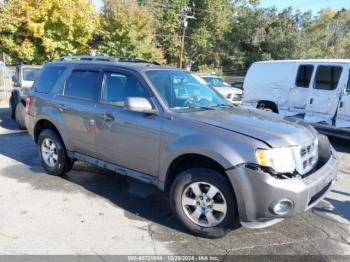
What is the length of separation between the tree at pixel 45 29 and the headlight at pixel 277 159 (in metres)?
18.4

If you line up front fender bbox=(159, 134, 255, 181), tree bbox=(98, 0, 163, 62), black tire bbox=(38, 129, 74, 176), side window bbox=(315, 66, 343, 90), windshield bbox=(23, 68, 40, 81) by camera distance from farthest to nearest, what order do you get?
tree bbox=(98, 0, 163, 62)
windshield bbox=(23, 68, 40, 81)
side window bbox=(315, 66, 343, 90)
black tire bbox=(38, 129, 74, 176)
front fender bbox=(159, 134, 255, 181)

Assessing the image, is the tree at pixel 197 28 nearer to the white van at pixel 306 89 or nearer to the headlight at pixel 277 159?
the white van at pixel 306 89

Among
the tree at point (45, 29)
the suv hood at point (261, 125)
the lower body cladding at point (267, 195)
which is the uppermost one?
the tree at point (45, 29)

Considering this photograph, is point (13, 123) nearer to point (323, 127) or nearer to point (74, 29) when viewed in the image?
point (323, 127)

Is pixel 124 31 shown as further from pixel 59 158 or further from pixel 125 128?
pixel 125 128

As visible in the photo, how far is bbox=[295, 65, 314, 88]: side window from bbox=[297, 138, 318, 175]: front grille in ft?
17.9

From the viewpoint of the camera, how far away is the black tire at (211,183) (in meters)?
3.77

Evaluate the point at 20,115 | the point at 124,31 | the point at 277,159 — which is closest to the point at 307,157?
the point at 277,159

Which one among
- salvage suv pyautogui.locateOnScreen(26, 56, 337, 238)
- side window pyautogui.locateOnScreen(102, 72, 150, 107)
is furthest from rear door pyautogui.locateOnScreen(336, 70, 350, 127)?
side window pyautogui.locateOnScreen(102, 72, 150, 107)

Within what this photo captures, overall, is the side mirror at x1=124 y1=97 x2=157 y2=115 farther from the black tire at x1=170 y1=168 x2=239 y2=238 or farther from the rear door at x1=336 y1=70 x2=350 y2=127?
the rear door at x1=336 y1=70 x2=350 y2=127

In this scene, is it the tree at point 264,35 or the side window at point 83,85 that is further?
the tree at point 264,35

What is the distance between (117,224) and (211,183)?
1.24 metres

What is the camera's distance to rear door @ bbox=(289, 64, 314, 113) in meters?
9.28

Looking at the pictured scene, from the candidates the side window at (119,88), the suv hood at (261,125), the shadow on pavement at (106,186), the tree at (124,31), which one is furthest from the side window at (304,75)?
the tree at (124,31)
